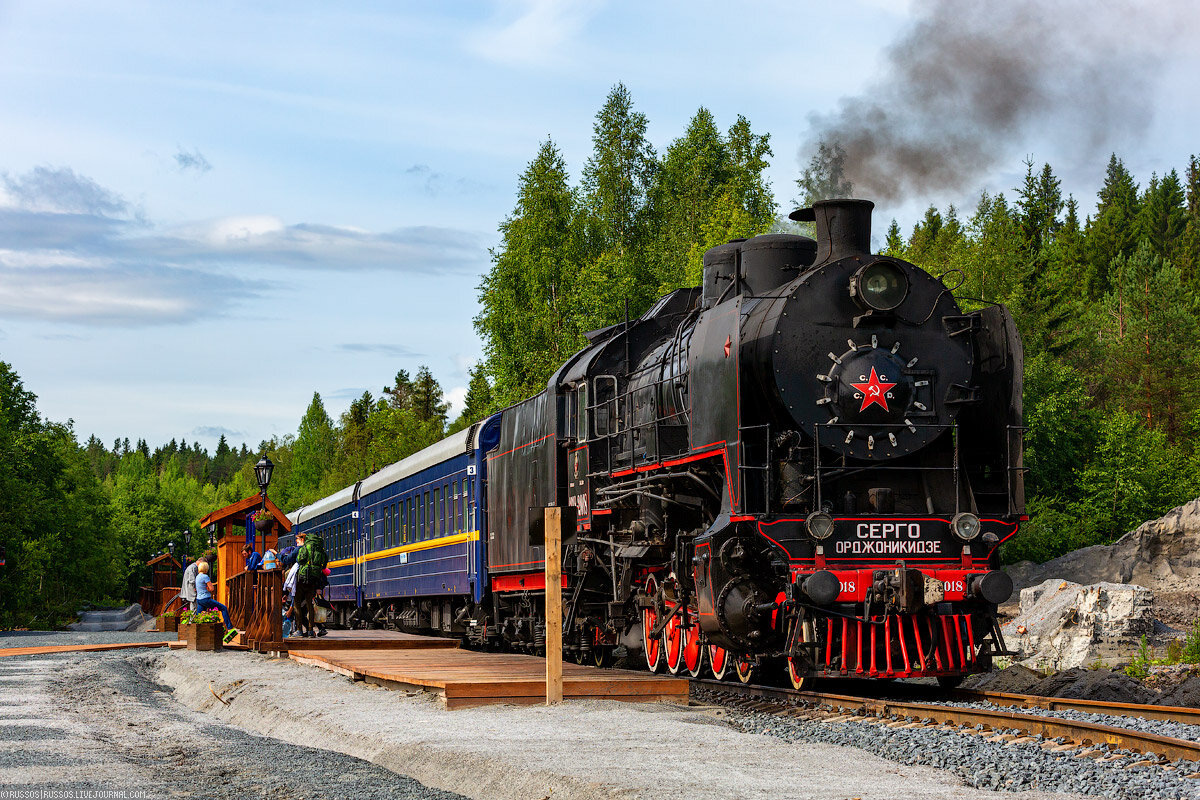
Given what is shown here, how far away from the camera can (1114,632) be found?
57.5 ft

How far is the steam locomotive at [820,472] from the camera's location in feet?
34.8

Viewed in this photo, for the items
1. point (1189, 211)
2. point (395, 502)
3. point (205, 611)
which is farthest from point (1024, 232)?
point (205, 611)

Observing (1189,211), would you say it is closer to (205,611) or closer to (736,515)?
(205,611)

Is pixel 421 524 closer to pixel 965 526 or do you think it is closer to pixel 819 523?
pixel 819 523

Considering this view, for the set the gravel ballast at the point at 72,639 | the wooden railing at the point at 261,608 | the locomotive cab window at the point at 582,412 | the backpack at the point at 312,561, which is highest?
Answer: the locomotive cab window at the point at 582,412

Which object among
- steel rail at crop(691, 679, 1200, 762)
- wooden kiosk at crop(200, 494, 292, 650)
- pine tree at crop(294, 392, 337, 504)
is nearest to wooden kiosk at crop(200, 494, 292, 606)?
wooden kiosk at crop(200, 494, 292, 650)

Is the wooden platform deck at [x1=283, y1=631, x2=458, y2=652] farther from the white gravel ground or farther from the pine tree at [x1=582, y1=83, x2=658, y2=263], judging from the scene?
the pine tree at [x1=582, y1=83, x2=658, y2=263]

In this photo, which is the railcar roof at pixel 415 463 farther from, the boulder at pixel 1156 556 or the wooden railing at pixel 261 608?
the boulder at pixel 1156 556

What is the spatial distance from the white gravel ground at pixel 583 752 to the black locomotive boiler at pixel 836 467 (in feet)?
4.48

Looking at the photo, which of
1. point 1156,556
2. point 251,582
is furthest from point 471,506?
point 1156,556

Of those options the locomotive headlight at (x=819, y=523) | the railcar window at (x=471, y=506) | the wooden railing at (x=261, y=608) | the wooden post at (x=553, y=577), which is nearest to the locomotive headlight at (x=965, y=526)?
the locomotive headlight at (x=819, y=523)

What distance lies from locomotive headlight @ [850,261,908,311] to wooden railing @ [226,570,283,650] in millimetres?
10816

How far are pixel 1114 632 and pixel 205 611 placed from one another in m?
14.9

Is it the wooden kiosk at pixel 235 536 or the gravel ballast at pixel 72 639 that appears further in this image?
the gravel ballast at pixel 72 639
